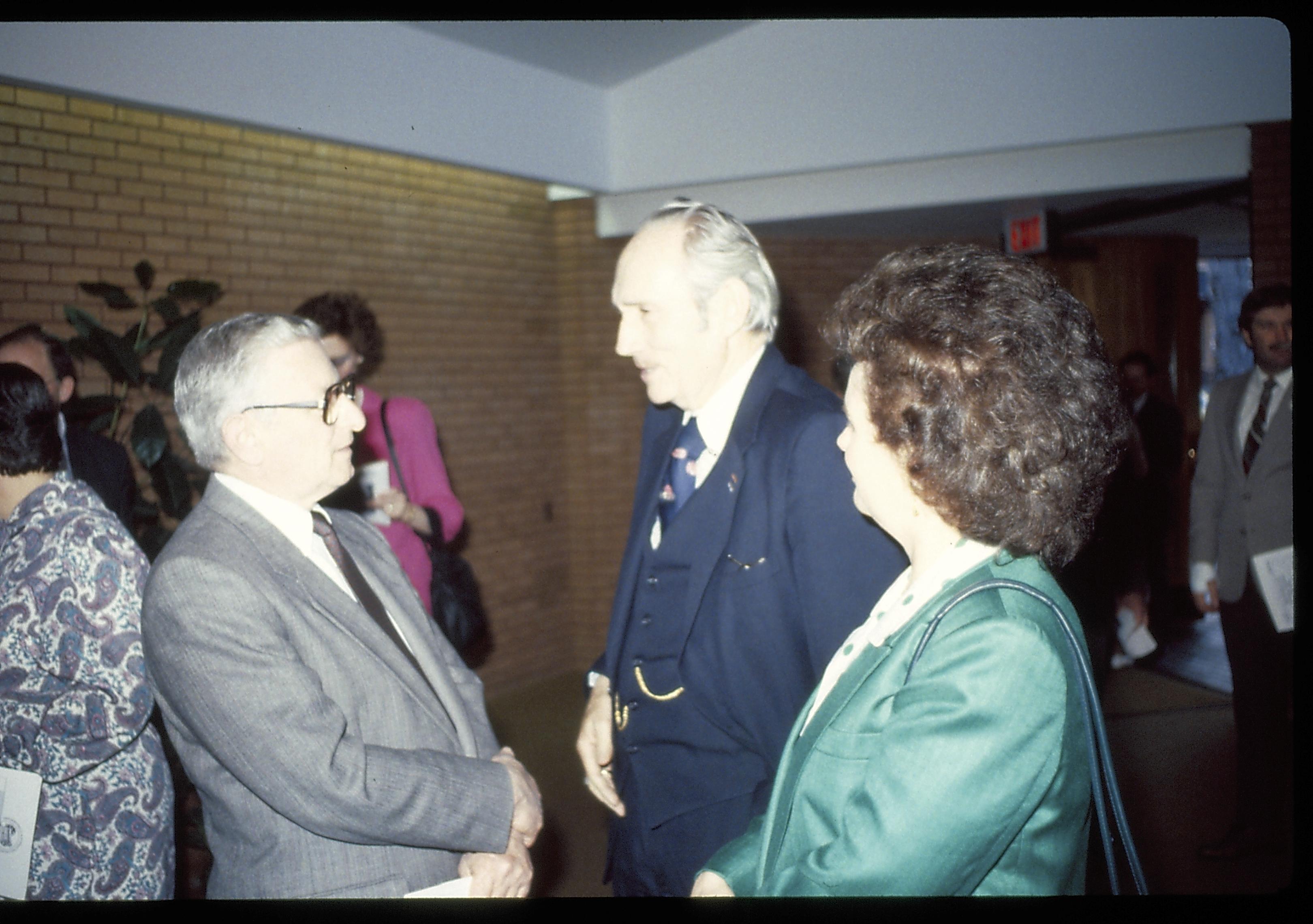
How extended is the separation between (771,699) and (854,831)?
0.63m

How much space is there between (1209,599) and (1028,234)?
3.18 meters

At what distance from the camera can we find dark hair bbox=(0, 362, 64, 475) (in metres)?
2.07

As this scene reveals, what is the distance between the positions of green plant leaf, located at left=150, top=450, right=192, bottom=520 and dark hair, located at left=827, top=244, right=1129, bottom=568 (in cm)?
344

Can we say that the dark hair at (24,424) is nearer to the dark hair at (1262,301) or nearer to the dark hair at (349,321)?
the dark hair at (349,321)

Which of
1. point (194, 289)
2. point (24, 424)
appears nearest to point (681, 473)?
point (24, 424)

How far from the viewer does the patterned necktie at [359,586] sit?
1755 mm

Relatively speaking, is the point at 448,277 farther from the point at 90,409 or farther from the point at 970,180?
the point at 970,180

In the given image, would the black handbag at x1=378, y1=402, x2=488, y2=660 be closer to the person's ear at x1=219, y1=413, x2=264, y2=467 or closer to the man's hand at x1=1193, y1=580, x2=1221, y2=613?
the person's ear at x1=219, y1=413, x2=264, y2=467

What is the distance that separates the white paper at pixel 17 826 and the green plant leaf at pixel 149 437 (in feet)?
6.68

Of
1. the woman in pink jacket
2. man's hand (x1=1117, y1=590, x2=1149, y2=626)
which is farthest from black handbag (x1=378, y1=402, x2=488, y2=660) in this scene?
man's hand (x1=1117, y1=590, x2=1149, y2=626)

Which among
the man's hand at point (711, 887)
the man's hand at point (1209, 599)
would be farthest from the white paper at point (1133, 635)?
the man's hand at point (711, 887)

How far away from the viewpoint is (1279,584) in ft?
10.1

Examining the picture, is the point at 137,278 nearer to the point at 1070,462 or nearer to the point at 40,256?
the point at 40,256

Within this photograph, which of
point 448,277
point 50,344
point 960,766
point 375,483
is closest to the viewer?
point 960,766
